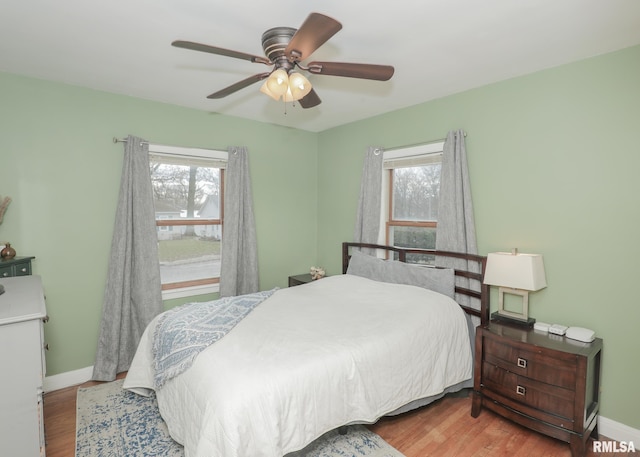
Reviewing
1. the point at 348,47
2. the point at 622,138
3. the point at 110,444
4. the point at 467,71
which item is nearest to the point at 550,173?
the point at 622,138

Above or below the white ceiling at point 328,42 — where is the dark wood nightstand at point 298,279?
below

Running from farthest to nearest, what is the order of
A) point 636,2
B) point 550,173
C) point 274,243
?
point 274,243
point 550,173
point 636,2

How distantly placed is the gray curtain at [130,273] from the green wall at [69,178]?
0.13m

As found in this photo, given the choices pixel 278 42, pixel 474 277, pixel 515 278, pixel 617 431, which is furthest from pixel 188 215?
pixel 617 431

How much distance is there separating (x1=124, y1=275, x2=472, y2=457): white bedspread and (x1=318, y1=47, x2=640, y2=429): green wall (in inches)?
32.4

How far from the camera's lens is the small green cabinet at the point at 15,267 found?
8.11 feet

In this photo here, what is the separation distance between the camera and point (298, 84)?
74.8 inches

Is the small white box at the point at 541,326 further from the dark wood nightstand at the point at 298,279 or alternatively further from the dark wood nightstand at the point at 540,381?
the dark wood nightstand at the point at 298,279

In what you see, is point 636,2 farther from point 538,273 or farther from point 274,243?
point 274,243

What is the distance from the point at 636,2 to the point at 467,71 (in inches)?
39.6

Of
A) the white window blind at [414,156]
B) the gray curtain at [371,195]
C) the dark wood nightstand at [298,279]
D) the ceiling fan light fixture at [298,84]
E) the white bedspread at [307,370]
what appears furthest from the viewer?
the dark wood nightstand at [298,279]

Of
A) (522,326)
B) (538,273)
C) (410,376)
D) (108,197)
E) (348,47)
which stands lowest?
(410,376)

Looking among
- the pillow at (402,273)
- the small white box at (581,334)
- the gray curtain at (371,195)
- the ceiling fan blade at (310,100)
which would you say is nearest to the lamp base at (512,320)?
the small white box at (581,334)

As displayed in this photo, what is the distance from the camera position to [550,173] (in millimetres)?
2559
